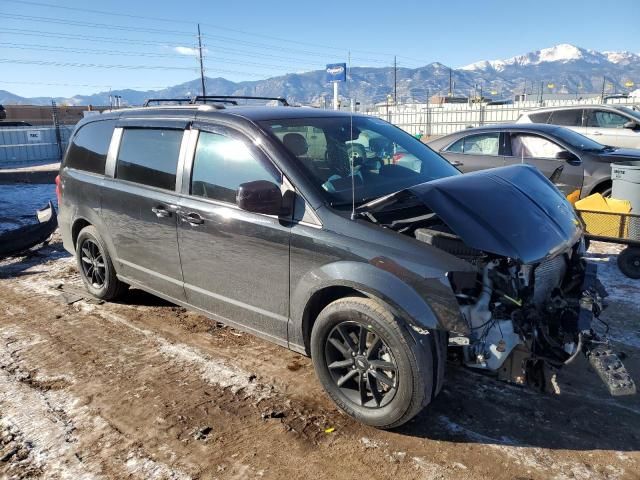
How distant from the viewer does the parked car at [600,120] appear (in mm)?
12081

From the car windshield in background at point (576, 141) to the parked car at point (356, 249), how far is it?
436cm

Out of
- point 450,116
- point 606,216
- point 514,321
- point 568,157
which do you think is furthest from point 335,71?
point 514,321

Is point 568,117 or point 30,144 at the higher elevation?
point 568,117

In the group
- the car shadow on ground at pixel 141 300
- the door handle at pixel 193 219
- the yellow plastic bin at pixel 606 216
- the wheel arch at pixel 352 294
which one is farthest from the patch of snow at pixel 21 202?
the yellow plastic bin at pixel 606 216

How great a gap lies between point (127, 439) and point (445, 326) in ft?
6.42

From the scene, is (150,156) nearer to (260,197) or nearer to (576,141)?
(260,197)

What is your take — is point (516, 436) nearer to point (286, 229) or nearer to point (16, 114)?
point (286, 229)

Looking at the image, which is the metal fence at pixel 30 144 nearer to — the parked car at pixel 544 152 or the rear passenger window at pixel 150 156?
the parked car at pixel 544 152

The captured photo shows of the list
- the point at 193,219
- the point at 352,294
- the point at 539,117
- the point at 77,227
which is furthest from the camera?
the point at 539,117

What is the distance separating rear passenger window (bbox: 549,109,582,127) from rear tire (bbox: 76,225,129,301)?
11.3 meters

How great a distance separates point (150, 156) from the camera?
437cm

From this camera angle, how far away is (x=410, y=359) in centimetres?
277

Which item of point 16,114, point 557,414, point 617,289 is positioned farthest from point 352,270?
point 16,114

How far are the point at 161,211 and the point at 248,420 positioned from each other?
1843 millimetres
